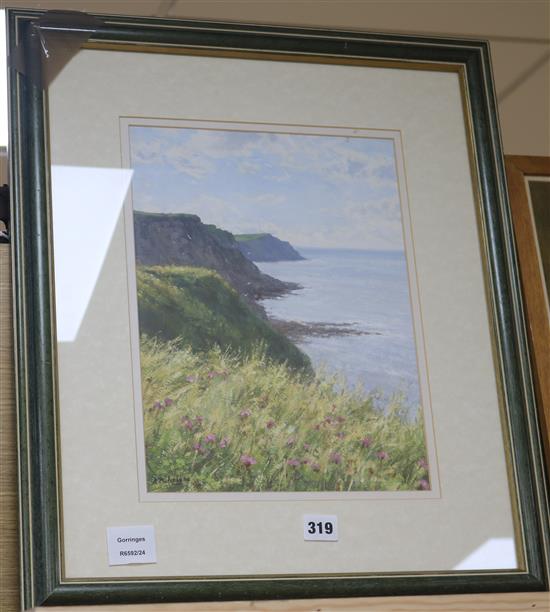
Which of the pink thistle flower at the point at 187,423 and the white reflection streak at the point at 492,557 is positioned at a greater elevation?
the pink thistle flower at the point at 187,423

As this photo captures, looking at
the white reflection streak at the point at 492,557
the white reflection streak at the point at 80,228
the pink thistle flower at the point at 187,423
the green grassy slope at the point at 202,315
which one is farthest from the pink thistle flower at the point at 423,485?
the white reflection streak at the point at 80,228

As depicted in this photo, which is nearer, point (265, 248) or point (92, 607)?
point (92, 607)

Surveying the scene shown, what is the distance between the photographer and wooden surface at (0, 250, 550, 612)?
1.21m

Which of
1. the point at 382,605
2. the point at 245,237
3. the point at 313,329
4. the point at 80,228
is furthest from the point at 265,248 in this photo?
the point at 382,605

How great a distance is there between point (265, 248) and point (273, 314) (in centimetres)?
10

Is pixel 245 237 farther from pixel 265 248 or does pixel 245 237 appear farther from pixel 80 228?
pixel 80 228

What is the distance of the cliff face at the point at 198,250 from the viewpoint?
1.38m

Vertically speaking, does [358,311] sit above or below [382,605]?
above

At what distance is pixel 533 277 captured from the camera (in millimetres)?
1500

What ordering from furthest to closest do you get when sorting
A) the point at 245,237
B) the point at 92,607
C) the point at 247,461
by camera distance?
the point at 245,237, the point at 247,461, the point at 92,607

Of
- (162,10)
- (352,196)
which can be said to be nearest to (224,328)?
(352,196)

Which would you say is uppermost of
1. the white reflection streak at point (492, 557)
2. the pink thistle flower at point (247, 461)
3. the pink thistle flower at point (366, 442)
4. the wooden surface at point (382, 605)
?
the pink thistle flower at point (366, 442)

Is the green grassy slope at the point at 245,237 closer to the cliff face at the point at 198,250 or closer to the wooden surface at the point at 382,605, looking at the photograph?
the cliff face at the point at 198,250

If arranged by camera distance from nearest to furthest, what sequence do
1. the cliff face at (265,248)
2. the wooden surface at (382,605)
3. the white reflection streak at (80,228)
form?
1. the wooden surface at (382,605)
2. the white reflection streak at (80,228)
3. the cliff face at (265,248)
